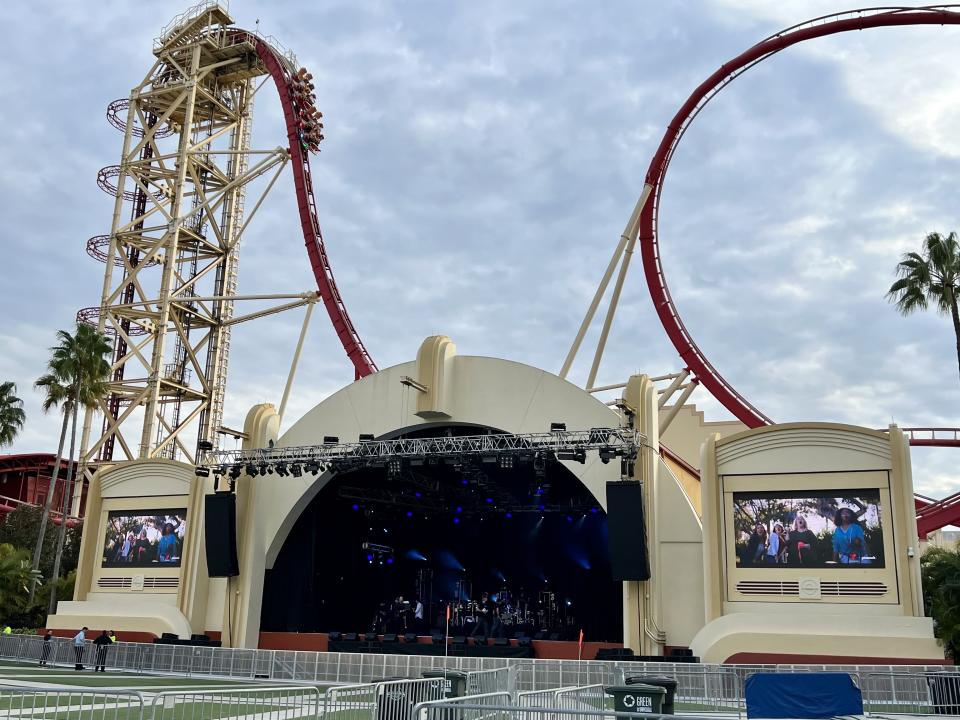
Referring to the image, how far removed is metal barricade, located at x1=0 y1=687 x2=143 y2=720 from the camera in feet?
27.5

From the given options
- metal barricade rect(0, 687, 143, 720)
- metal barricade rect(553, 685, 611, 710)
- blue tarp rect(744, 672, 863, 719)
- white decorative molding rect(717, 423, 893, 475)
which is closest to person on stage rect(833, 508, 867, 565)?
white decorative molding rect(717, 423, 893, 475)

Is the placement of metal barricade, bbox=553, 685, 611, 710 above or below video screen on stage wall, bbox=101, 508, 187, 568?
below

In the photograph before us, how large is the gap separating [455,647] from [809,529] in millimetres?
10240

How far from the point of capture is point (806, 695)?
39.3 feet

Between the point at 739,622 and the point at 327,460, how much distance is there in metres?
12.5

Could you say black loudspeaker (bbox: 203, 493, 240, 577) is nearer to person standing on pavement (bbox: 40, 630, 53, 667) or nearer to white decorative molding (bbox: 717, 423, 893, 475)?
person standing on pavement (bbox: 40, 630, 53, 667)

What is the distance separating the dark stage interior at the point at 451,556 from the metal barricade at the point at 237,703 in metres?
16.7

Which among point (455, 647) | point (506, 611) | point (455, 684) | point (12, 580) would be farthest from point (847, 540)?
point (12, 580)

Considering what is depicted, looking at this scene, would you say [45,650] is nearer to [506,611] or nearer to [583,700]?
[506,611]

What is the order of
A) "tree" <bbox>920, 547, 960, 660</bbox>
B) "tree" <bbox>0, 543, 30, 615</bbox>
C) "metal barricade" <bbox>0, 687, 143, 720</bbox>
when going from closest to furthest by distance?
1. "metal barricade" <bbox>0, 687, 143, 720</bbox>
2. "tree" <bbox>920, 547, 960, 660</bbox>
3. "tree" <bbox>0, 543, 30, 615</bbox>

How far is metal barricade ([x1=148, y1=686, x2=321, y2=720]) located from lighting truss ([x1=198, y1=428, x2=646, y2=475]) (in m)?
12.5

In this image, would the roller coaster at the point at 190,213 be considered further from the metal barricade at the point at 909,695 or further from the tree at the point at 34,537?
the metal barricade at the point at 909,695

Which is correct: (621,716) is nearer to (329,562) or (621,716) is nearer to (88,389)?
(329,562)

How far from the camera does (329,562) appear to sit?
1299 inches
